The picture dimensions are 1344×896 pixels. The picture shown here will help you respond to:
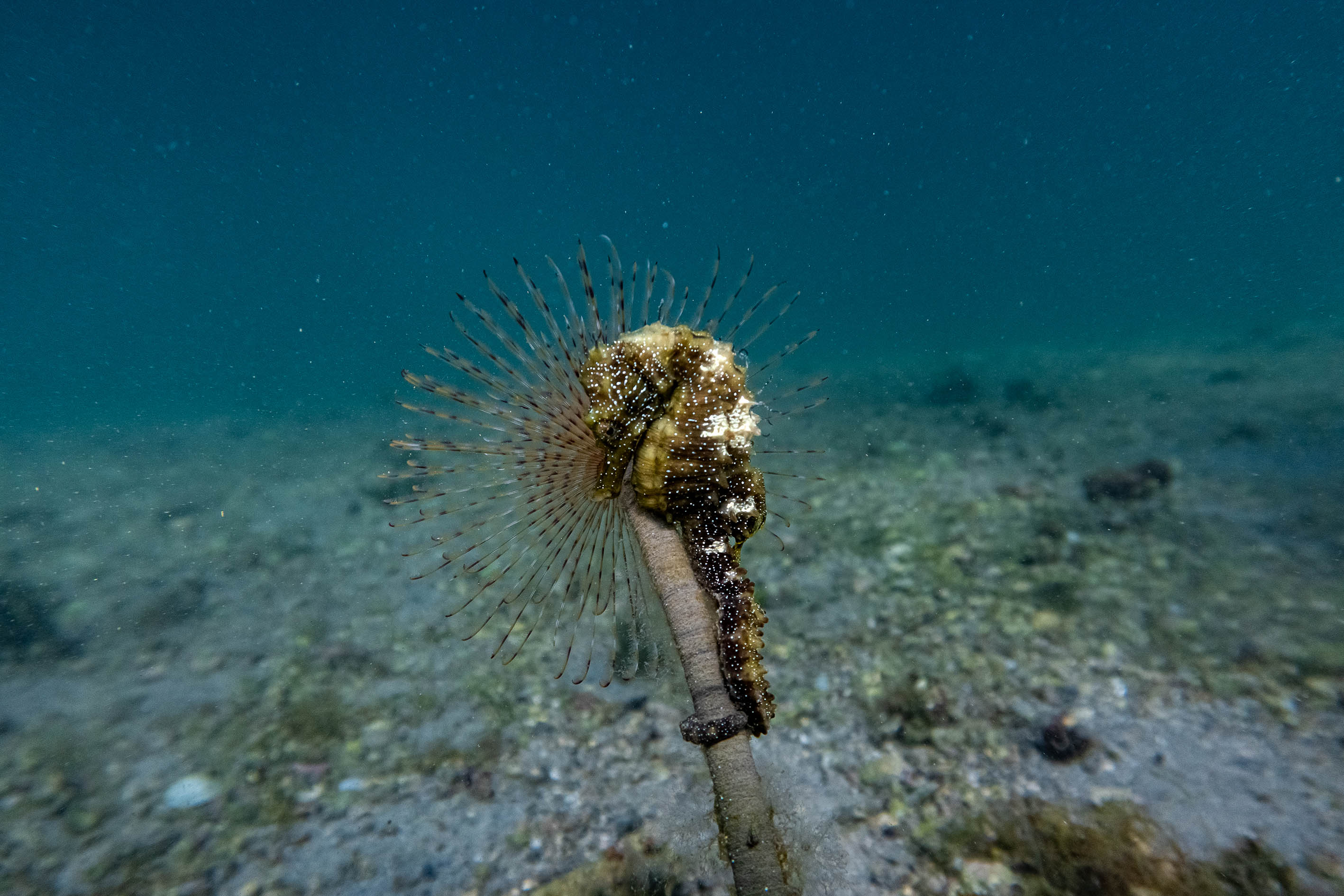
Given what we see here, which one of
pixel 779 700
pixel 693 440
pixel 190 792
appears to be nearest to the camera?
pixel 693 440

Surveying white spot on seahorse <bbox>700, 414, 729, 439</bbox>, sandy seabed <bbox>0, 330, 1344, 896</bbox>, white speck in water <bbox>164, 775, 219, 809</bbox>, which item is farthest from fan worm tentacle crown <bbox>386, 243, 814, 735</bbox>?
white speck in water <bbox>164, 775, 219, 809</bbox>

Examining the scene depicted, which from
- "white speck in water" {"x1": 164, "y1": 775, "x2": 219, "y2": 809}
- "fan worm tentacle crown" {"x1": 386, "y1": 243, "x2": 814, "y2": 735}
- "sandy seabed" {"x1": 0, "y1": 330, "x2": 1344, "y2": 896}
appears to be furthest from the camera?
"white speck in water" {"x1": 164, "y1": 775, "x2": 219, "y2": 809}

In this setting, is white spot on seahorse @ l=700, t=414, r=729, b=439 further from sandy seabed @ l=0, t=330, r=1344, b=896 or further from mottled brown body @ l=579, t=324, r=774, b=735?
sandy seabed @ l=0, t=330, r=1344, b=896

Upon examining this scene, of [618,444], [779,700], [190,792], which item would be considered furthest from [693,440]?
[190,792]

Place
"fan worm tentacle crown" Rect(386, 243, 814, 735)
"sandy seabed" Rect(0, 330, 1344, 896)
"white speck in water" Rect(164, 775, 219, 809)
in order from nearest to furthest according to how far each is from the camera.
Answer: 1. "fan worm tentacle crown" Rect(386, 243, 814, 735)
2. "sandy seabed" Rect(0, 330, 1344, 896)
3. "white speck in water" Rect(164, 775, 219, 809)

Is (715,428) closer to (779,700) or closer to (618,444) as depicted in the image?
(618,444)

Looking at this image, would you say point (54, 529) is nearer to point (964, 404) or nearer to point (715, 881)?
point (715, 881)

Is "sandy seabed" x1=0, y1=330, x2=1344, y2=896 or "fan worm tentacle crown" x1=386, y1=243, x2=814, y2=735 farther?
"sandy seabed" x1=0, y1=330, x2=1344, y2=896
